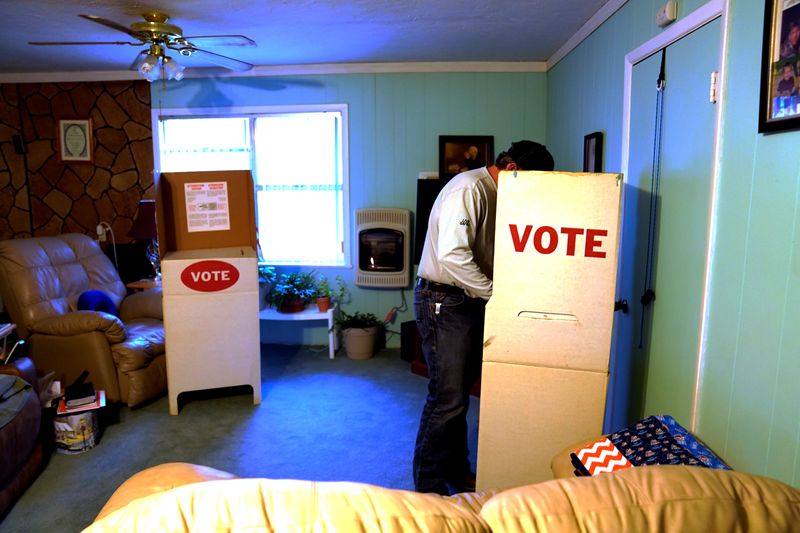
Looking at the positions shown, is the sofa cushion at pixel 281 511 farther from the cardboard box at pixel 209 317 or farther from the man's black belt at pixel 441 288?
the cardboard box at pixel 209 317

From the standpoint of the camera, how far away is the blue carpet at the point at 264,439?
2475mm

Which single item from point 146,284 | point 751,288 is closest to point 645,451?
point 751,288

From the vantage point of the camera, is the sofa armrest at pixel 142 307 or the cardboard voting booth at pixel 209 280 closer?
the cardboard voting booth at pixel 209 280

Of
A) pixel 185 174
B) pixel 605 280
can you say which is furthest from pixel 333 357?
pixel 605 280

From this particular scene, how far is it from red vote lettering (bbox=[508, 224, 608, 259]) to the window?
2803 millimetres

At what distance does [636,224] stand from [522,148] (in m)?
0.66

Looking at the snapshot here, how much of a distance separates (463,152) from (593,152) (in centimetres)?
154

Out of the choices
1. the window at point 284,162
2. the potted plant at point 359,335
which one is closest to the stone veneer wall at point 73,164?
the window at point 284,162

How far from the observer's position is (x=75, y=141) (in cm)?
463

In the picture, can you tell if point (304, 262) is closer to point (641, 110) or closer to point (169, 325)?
point (169, 325)

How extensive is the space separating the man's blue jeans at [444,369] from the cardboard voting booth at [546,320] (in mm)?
219

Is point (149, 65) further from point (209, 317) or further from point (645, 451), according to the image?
point (645, 451)

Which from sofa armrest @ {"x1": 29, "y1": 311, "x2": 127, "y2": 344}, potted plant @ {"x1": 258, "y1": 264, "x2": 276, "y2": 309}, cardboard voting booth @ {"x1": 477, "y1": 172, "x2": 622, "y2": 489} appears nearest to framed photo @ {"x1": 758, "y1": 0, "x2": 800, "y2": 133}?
cardboard voting booth @ {"x1": 477, "y1": 172, "x2": 622, "y2": 489}

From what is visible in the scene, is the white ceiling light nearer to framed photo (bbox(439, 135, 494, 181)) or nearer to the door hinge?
framed photo (bbox(439, 135, 494, 181))
